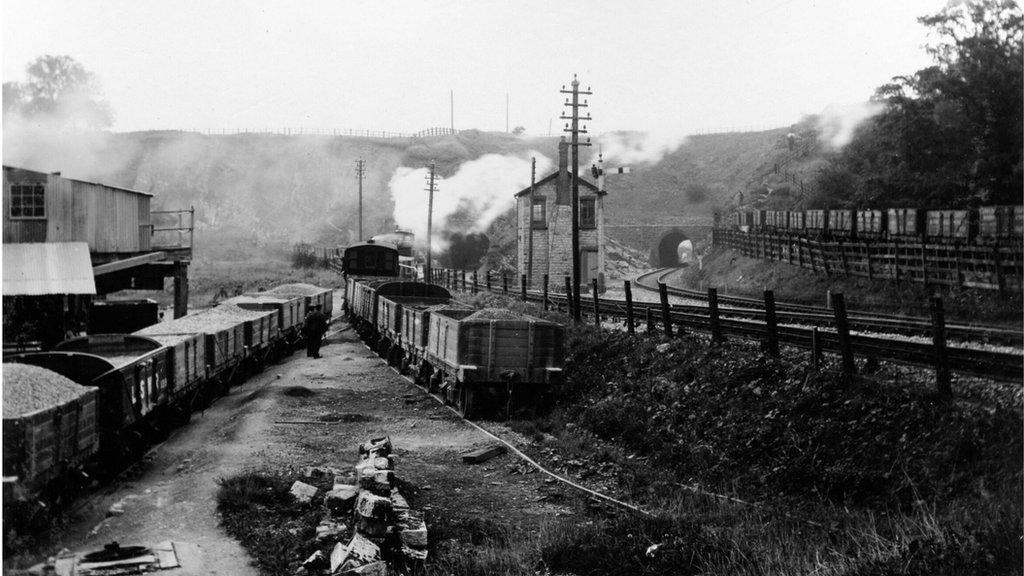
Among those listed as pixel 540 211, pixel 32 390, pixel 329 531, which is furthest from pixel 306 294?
pixel 329 531

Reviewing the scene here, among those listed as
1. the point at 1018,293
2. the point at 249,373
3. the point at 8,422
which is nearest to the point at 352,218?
the point at 249,373

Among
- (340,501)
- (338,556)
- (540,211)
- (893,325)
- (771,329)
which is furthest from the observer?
(540,211)

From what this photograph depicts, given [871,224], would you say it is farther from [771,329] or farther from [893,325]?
[771,329]

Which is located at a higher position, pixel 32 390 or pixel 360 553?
pixel 32 390

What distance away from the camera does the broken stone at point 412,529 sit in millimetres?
9203

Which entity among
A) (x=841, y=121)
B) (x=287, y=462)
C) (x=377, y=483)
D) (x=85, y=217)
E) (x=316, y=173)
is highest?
(x=841, y=121)

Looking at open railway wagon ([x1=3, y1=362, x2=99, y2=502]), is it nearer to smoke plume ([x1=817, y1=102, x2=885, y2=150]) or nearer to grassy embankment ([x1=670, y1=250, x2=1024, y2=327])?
grassy embankment ([x1=670, y1=250, x2=1024, y2=327])

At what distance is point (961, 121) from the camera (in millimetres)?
19859

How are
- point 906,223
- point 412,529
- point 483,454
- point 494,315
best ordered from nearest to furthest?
point 412,529, point 483,454, point 494,315, point 906,223

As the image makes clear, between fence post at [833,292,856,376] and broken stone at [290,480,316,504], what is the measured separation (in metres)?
7.44

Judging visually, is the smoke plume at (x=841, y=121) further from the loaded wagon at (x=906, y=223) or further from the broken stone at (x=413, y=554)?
the broken stone at (x=413, y=554)

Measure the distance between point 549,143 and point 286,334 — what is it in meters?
91.4

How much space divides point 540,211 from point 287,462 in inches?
1490

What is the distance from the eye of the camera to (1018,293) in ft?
59.4
